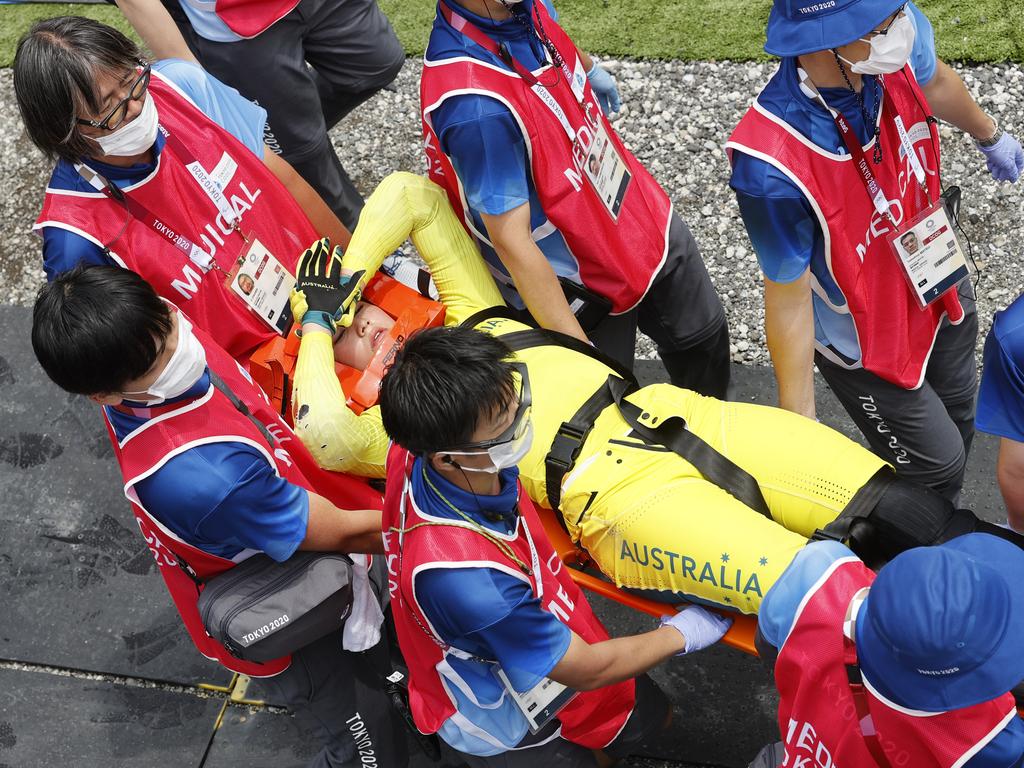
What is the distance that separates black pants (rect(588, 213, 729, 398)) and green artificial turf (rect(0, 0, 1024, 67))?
2.15 metres

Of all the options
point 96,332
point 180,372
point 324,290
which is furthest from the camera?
point 324,290

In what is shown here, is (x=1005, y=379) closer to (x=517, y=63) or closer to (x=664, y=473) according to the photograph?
(x=664, y=473)

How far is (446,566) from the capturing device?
217cm

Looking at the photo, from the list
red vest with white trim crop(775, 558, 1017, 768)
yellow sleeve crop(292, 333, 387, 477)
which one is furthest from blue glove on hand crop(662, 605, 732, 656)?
yellow sleeve crop(292, 333, 387, 477)

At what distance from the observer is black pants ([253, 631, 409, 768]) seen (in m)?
2.94

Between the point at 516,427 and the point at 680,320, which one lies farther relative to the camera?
the point at 680,320

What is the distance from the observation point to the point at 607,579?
111 inches

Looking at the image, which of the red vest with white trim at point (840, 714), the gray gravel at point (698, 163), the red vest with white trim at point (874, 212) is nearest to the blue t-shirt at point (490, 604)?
the red vest with white trim at point (840, 714)

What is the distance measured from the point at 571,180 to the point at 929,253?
3.15 feet

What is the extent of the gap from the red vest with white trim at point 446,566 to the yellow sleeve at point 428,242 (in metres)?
0.77

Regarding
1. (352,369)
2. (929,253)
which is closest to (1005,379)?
(929,253)

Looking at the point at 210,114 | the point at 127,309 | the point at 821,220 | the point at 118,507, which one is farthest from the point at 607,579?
the point at 118,507

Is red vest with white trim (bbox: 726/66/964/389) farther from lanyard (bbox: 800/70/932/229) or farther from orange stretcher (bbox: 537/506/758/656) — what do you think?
orange stretcher (bbox: 537/506/758/656)

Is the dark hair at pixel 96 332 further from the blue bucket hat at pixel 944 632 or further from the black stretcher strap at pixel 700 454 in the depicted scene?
the blue bucket hat at pixel 944 632
